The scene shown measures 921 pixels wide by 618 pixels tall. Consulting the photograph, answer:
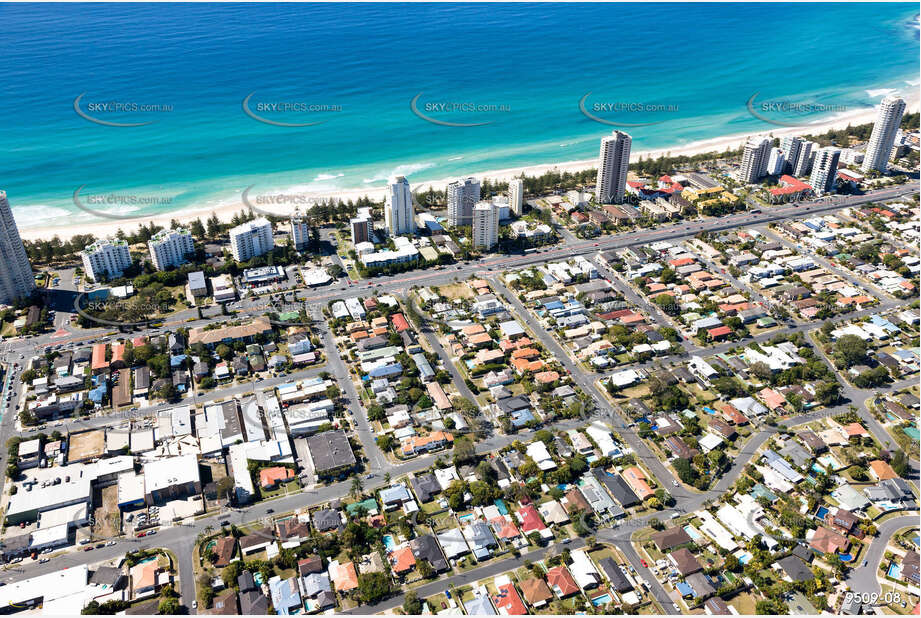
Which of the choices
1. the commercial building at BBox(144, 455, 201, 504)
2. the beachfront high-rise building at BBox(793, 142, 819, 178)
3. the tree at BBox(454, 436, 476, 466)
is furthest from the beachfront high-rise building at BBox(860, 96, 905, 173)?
the commercial building at BBox(144, 455, 201, 504)

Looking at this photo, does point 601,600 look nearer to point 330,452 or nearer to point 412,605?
point 412,605

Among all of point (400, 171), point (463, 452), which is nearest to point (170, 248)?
point (400, 171)

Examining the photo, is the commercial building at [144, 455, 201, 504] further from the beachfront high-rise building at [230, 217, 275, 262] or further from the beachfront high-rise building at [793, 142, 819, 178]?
the beachfront high-rise building at [793, 142, 819, 178]

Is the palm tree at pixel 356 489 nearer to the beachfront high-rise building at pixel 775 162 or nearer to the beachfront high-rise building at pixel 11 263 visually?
the beachfront high-rise building at pixel 11 263

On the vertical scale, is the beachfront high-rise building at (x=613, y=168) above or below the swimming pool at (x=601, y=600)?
above

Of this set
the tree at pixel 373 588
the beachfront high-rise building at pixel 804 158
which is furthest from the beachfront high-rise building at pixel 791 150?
the tree at pixel 373 588

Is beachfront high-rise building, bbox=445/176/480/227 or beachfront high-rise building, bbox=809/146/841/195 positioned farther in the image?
beachfront high-rise building, bbox=809/146/841/195

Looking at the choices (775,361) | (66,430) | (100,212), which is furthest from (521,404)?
(100,212)
